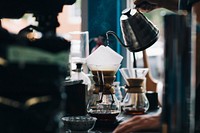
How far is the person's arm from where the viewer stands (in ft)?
6.17

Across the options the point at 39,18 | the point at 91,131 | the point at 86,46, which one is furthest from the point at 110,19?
the point at 39,18

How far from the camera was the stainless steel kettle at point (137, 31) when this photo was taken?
1817 millimetres

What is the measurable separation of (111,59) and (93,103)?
9.0 inches

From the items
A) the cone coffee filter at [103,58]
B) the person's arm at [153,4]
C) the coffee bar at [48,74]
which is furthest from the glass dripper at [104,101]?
the coffee bar at [48,74]

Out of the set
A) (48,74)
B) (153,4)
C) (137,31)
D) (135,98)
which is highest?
(153,4)

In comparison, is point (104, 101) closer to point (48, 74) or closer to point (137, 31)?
point (137, 31)

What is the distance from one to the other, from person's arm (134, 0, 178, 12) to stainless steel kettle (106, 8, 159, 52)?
0.03 meters

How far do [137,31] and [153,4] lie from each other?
16cm

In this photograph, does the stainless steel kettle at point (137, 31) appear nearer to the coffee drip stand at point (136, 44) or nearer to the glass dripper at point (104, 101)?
the coffee drip stand at point (136, 44)

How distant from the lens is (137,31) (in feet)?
6.09

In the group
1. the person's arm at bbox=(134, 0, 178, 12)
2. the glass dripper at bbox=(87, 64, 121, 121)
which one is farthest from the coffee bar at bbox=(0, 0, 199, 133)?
the person's arm at bbox=(134, 0, 178, 12)

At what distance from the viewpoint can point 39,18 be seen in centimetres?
71

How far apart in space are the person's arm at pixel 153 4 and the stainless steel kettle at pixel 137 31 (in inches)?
1.1

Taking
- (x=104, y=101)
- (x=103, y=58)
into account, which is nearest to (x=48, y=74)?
(x=104, y=101)
